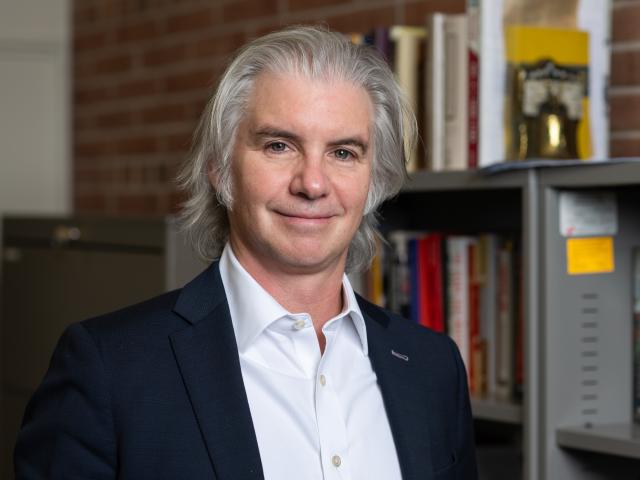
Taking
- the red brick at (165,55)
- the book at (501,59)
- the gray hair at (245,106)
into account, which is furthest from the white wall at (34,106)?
the gray hair at (245,106)

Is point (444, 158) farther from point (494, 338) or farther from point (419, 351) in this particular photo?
point (419, 351)

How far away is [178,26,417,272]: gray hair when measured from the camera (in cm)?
162

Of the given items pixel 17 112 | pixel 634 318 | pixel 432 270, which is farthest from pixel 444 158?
pixel 17 112

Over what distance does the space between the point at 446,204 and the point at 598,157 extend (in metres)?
0.53

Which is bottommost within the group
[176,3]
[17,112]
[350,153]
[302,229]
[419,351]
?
[419,351]

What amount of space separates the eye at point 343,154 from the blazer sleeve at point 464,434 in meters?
0.46

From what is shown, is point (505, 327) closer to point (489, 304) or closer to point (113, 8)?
point (489, 304)

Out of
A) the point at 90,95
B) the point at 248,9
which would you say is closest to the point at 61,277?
the point at 248,9

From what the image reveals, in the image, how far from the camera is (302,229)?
1568 mm

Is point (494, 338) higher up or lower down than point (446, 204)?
lower down

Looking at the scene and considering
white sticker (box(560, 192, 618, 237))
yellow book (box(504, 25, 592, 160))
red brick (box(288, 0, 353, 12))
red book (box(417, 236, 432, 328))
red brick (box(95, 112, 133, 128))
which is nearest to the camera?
white sticker (box(560, 192, 618, 237))

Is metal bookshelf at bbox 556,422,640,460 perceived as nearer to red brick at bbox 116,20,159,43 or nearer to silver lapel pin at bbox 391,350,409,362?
silver lapel pin at bbox 391,350,409,362

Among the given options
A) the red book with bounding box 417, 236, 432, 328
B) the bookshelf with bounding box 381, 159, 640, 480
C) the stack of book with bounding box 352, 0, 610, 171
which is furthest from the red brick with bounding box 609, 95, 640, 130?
the red book with bounding box 417, 236, 432, 328

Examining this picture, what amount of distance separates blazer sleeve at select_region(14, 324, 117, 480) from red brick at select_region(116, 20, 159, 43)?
238 centimetres
